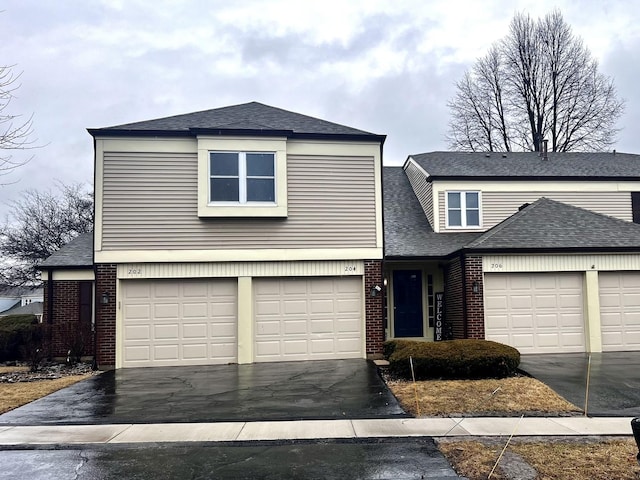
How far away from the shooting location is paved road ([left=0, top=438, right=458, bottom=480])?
5.87 meters

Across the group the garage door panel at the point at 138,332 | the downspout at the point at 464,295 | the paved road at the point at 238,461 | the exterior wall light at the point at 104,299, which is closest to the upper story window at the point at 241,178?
the exterior wall light at the point at 104,299

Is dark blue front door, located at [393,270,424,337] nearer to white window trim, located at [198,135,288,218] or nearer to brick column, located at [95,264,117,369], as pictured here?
white window trim, located at [198,135,288,218]

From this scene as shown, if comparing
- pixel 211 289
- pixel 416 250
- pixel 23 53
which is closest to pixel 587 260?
Answer: pixel 416 250

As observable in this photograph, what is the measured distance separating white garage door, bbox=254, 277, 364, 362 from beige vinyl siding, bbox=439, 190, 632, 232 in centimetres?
625

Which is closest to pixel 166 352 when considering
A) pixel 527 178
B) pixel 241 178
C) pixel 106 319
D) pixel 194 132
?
pixel 106 319

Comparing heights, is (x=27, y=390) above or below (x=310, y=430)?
below

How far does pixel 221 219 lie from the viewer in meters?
14.2

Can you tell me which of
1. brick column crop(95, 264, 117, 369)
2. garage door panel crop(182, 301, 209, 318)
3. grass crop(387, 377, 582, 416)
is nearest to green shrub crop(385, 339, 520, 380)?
grass crop(387, 377, 582, 416)

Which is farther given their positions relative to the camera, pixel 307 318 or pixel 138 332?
pixel 307 318

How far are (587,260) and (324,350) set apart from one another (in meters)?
7.73

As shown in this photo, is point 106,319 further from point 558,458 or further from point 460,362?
point 558,458

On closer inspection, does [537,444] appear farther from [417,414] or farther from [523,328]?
[523,328]

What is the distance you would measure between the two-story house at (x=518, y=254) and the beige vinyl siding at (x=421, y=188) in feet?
0.13

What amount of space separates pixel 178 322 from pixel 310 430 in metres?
7.57
